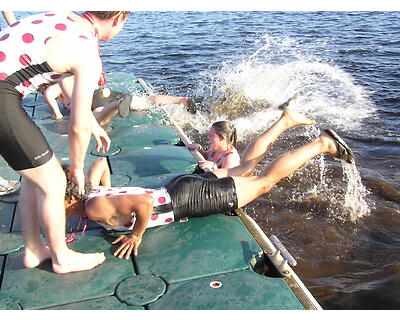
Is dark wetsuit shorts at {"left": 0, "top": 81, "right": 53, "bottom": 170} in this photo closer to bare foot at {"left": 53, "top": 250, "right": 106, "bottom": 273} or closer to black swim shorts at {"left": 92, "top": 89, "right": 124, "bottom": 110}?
bare foot at {"left": 53, "top": 250, "right": 106, "bottom": 273}

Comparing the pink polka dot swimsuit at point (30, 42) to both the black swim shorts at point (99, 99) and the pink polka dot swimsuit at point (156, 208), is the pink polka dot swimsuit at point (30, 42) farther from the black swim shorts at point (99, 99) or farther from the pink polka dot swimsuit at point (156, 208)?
the black swim shorts at point (99, 99)

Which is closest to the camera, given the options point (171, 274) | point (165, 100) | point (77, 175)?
point (77, 175)

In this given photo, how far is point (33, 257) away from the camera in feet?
9.77

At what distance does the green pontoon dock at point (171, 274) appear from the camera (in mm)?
2672

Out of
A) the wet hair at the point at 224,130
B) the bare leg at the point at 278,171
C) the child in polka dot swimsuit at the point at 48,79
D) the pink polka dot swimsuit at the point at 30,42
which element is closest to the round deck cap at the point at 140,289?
the child in polka dot swimsuit at the point at 48,79

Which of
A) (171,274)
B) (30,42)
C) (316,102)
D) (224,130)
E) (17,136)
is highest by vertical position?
(30,42)

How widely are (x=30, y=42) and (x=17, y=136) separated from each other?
0.54 metres

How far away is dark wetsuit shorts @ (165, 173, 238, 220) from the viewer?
11.3 ft

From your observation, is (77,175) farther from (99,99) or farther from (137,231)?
(99,99)

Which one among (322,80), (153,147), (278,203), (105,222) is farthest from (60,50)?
(322,80)

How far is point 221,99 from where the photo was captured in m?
7.74

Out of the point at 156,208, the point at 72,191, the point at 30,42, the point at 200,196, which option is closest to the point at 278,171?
the point at 200,196

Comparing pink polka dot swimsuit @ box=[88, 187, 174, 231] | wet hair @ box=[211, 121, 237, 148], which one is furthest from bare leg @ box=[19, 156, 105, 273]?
wet hair @ box=[211, 121, 237, 148]

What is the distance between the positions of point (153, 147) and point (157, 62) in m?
6.63
